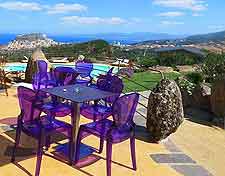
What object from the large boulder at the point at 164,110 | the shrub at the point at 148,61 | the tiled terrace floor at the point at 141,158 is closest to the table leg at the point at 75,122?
the tiled terrace floor at the point at 141,158

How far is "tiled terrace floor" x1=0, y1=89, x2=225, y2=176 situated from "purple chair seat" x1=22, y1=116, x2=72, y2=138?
42cm

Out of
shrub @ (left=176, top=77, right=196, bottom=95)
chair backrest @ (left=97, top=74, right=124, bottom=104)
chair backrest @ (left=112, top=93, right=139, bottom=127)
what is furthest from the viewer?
shrub @ (left=176, top=77, right=196, bottom=95)

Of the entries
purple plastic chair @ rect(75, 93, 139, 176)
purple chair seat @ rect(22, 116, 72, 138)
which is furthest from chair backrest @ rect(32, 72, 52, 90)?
purple plastic chair @ rect(75, 93, 139, 176)

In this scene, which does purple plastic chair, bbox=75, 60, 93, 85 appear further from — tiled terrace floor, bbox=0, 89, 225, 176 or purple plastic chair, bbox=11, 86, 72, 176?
purple plastic chair, bbox=11, 86, 72, 176

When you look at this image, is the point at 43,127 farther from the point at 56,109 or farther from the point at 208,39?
the point at 208,39

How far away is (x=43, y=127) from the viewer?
3.95 meters

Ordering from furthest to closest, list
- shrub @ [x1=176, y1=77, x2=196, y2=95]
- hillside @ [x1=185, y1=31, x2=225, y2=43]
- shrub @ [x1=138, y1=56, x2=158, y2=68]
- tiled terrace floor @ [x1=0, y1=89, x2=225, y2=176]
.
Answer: hillside @ [x1=185, y1=31, x2=225, y2=43], shrub @ [x1=138, y1=56, x2=158, y2=68], shrub @ [x1=176, y1=77, x2=196, y2=95], tiled terrace floor @ [x1=0, y1=89, x2=225, y2=176]

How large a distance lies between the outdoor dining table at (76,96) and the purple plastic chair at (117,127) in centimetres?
9

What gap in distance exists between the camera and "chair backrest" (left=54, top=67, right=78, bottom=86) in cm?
630

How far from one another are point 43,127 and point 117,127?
0.82 m

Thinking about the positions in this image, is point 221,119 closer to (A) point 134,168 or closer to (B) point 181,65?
(A) point 134,168

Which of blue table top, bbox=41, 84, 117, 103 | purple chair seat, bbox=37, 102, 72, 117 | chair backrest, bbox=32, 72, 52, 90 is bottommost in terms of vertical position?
purple chair seat, bbox=37, 102, 72, 117

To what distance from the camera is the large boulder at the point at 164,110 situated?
529 centimetres

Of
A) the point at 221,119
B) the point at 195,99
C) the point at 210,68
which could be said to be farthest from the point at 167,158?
the point at 210,68
